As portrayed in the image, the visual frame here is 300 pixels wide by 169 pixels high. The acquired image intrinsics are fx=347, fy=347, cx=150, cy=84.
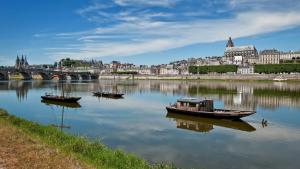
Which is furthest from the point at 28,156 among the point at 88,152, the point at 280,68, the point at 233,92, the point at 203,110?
the point at 280,68

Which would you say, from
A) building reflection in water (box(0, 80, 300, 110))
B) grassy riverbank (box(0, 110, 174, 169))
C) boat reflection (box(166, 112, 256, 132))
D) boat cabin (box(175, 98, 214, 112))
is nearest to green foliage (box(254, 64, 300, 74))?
building reflection in water (box(0, 80, 300, 110))

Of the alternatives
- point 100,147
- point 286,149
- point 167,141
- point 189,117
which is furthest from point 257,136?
point 100,147

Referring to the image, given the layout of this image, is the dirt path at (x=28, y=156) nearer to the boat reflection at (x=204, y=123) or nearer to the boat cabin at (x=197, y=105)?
the boat reflection at (x=204, y=123)

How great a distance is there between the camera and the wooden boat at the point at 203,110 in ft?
124

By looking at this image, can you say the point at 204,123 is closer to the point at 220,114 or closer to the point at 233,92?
the point at 220,114

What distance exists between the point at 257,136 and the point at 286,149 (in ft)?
17.0

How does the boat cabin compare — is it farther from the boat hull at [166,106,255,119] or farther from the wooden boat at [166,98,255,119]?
the boat hull at [166,106,255,119]

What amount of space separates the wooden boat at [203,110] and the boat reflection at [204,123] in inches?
22.3

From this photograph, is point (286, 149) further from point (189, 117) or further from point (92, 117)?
point (92, 117)

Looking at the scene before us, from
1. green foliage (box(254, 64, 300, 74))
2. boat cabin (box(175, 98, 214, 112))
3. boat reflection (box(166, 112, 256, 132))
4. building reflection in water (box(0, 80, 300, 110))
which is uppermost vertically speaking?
green foliage (box(254, 64, 300, 74))

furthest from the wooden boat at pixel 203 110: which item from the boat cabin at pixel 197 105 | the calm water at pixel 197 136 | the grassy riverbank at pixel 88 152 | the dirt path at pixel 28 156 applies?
the dirt path at pixel 28 156

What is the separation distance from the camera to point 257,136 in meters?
29.1

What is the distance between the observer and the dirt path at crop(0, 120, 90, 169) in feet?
48.1

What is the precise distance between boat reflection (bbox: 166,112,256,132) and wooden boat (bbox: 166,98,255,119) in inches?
22.3
